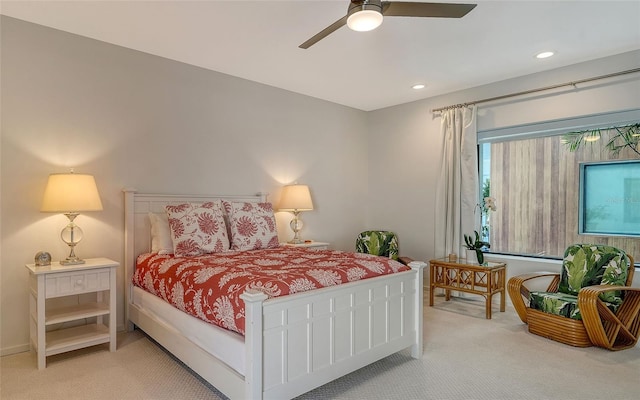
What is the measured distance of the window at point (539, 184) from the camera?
403cm

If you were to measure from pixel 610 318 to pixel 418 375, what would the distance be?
64.5 inches

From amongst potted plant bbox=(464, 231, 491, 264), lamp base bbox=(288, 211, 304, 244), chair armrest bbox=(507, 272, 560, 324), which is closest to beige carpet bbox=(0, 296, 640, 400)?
chair armrest bbox=(507, 272, 560, 324)

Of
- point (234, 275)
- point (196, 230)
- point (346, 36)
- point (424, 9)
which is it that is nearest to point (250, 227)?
point (196, 230)

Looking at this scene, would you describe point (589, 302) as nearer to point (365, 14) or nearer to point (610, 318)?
point (610, 318)

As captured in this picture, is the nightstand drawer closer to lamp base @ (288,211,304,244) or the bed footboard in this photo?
the bed footboard

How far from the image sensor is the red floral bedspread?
6.91 ft

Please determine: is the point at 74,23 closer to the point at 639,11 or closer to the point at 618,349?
the point at 639,11

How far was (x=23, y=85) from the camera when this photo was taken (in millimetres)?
2939

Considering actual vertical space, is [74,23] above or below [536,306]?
above

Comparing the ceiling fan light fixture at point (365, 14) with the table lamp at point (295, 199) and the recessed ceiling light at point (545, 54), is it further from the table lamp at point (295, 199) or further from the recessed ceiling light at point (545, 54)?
the table lamp at point (295, 199)

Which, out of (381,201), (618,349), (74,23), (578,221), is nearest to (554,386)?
(618,349)

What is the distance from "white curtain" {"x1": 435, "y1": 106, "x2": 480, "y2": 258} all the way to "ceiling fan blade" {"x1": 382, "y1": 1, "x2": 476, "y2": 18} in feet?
8.67

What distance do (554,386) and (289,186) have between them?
3.13 m

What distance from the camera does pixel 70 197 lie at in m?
2.77
